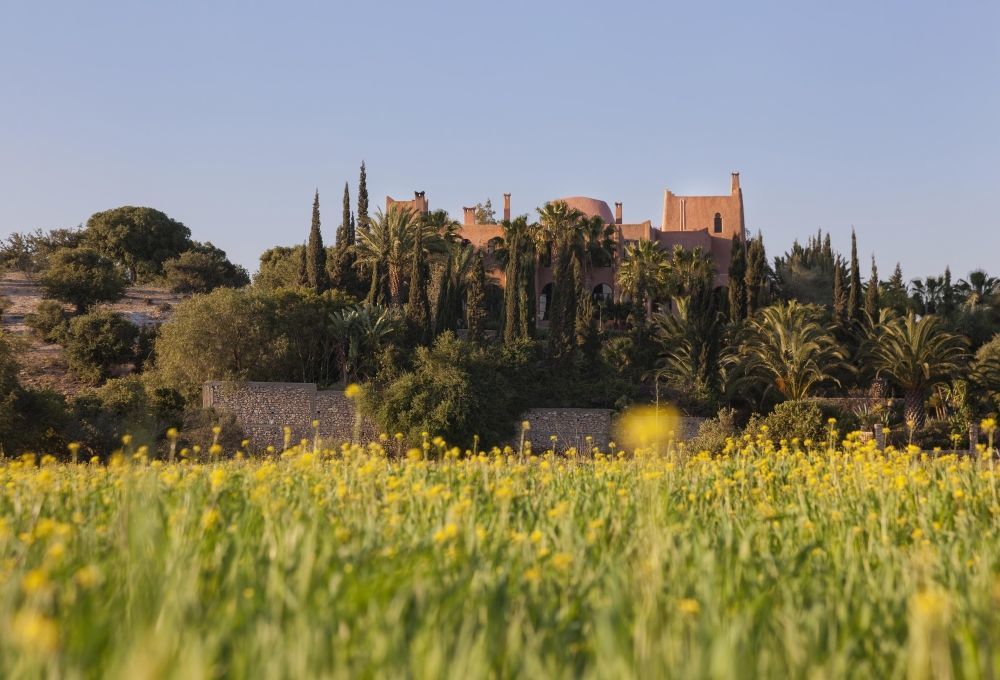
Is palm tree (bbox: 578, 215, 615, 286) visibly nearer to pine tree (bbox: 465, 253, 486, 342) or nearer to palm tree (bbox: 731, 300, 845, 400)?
pine tree (bbox: 465, 253, 486, 342)

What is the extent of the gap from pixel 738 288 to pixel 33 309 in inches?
1357

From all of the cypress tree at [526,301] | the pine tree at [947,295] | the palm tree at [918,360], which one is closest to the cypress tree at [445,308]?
the cypress tree at [526,301]

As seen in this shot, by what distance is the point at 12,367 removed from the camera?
30.7 metres

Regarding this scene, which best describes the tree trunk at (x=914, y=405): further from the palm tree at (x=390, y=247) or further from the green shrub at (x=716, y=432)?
the palm tree at (x=390, y=247)

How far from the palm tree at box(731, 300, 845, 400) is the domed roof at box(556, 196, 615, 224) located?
76.2ft

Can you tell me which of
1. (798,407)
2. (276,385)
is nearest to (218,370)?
(276,385)

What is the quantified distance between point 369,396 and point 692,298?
15958mm

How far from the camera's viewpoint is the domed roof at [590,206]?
61594mm

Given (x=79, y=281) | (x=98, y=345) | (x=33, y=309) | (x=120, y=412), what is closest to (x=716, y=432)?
(x=120, y=412)

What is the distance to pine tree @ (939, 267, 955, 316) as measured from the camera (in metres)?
52.7

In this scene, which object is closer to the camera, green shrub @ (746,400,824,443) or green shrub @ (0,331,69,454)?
green shrub @ (0,331,69,454)

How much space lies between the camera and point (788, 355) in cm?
3728

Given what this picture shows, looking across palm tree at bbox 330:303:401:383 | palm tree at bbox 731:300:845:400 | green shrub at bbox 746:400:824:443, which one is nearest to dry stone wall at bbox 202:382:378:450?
palm tree at bbox 330:303:401:383

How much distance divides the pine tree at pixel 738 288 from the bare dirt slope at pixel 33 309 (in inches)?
1087
